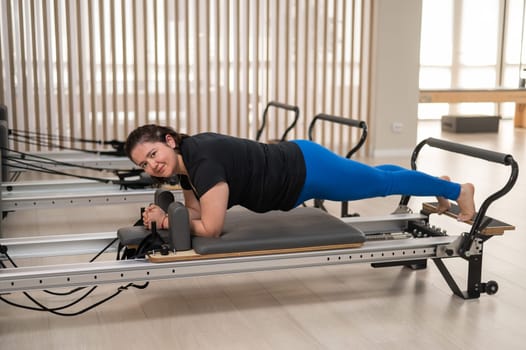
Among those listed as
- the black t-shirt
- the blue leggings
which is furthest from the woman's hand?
the blue leggings

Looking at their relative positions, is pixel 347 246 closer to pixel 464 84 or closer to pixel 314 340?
pixel 314 340

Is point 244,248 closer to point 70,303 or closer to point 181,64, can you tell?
point 70,303

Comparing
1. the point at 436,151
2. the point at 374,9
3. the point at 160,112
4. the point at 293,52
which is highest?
the point at 374,9

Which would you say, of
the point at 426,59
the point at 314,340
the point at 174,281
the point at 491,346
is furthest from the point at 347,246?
the point at 426,59

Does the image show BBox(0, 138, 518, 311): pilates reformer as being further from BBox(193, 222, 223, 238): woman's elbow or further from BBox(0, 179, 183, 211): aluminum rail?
BBox(0, 179, 183, 211): aluminum rail

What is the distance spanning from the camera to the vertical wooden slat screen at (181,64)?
18.7 ft

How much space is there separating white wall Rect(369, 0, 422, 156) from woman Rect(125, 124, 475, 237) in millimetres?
3831

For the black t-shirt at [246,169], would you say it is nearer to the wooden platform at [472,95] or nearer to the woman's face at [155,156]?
the woman's face at [155,156]

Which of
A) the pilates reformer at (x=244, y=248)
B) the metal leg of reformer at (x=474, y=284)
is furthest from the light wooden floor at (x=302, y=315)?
the pilates reformer at (x=244, y=248)

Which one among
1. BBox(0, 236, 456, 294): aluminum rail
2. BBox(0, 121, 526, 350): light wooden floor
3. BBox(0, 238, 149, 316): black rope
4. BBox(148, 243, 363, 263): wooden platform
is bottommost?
BBox(0, 121, 526, 350): light wooden floor

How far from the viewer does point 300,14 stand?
6324mm

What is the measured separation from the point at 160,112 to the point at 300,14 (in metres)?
1.55

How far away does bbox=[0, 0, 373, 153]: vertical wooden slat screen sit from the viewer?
5707 mm

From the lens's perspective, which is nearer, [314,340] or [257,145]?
[314,340]
